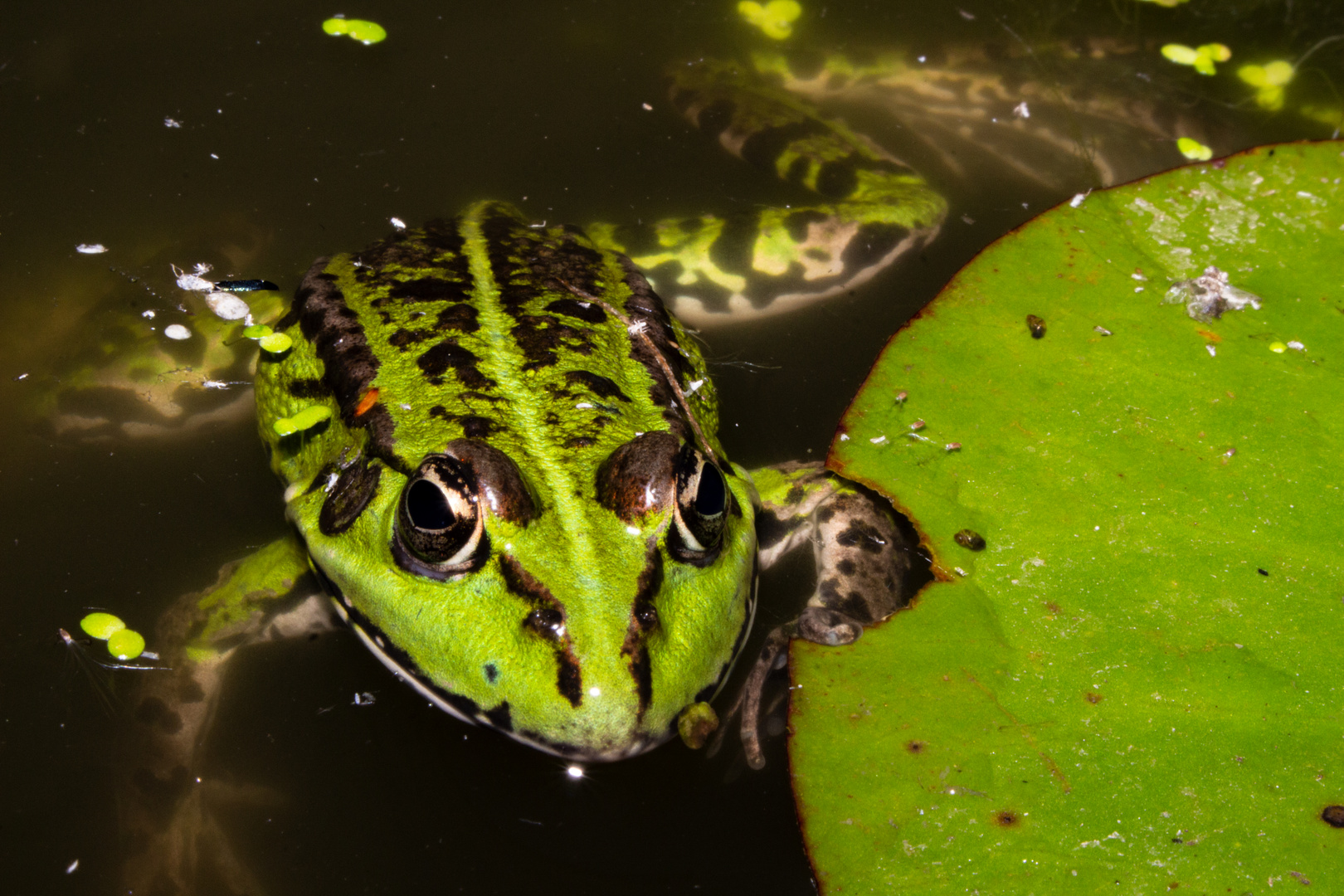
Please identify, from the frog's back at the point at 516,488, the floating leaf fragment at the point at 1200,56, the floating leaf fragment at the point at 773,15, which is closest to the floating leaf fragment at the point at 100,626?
the frog's back at the point at 516,488

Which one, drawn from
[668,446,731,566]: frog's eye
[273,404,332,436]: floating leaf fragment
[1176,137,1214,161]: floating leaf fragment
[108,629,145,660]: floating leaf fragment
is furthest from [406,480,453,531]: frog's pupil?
[1176,137,1214,161]: floating leaf fragment

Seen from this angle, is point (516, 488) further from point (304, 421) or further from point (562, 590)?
point (304, 421)

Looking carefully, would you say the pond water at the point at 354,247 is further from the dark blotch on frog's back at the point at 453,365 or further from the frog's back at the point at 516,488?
the dark blotch on frog's back at the point at 453,365

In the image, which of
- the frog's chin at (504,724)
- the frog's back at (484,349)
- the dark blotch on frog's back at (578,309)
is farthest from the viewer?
the dark blotch on frog's back at (578,309)

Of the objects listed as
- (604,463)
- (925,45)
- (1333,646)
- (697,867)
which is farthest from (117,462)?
(925,45)

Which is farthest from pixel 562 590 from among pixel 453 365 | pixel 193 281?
pixel 193 281

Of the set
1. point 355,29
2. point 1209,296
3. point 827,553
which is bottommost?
point 827,553
